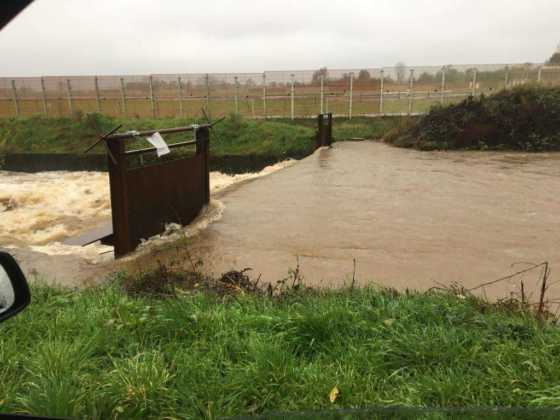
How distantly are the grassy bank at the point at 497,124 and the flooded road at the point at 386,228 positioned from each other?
4785mm

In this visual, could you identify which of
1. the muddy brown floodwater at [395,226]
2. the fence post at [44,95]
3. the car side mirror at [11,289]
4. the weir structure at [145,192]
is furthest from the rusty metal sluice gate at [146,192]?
the fence post at [44,95]

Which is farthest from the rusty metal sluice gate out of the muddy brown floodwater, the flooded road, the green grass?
the green grass

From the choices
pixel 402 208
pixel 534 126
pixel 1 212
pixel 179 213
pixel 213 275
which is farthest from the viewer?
pixel 534 126

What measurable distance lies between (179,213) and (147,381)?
17.1 ft

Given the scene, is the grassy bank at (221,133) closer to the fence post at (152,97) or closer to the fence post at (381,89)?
the fence post at (152,97)

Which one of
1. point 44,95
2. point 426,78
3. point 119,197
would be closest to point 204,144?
point 119,197

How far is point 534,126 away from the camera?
16.7m

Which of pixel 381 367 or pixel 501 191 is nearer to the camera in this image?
pixel 381 367

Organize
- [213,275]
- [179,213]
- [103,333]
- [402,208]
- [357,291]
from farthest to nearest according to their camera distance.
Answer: [402,208] → [179,213] → [213,275] → [357,291] → [103,333]

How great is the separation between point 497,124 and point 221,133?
13.4 m

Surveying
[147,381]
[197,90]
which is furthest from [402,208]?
[197,90]

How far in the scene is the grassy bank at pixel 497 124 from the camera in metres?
16.5

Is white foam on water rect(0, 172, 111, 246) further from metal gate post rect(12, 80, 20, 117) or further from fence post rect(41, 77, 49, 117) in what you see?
metal gate post rect(12, 80, 20, 117)

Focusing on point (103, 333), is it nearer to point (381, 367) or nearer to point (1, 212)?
point (381, 367)
